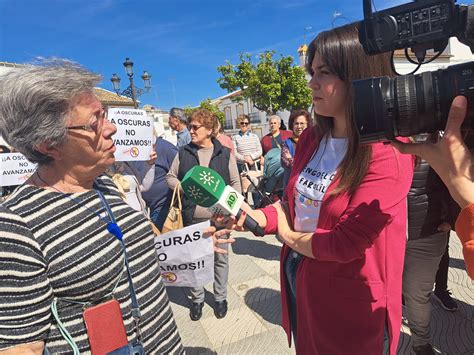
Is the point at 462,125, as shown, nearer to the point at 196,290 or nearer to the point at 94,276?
the point at 94,276

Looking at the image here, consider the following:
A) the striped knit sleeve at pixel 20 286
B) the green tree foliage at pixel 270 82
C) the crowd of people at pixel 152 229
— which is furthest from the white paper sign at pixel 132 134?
the green tree foliage at pixel 270 82

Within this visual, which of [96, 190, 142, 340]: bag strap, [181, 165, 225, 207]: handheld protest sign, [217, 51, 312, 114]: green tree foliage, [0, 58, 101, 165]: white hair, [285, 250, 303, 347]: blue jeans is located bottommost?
[285, 250, 303, 347]: blue jeans

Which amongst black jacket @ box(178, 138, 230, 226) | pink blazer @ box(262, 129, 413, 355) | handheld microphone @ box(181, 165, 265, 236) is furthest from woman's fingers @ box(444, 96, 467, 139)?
black jacket @ box(178, 138, 230, 226)

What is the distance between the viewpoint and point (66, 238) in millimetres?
1069

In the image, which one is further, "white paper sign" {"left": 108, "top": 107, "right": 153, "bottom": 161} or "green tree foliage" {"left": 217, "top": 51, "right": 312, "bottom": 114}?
"green tree foliage" {"left": 217, "top": 51, "right": 312, "bottom": 114}

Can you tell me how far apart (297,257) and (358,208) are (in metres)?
0.54

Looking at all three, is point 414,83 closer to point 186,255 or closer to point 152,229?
point 152,229

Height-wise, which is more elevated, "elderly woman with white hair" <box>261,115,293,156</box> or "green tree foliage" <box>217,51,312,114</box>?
"green tree foliage" <box>217,51,312,114</box>

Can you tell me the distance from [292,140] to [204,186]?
2.87 meters

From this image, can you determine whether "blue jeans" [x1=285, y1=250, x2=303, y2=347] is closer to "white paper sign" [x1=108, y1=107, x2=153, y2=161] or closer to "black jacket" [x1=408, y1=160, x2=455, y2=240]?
"black jacket" [x1=408, y1=160, x2=455, y2=240]

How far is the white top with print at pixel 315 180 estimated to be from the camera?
1.44 m

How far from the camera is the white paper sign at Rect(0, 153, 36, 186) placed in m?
3.51

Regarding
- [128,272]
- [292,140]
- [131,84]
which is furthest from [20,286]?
[131,84]

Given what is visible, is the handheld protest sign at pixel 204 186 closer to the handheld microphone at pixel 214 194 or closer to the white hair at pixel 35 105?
the handheld microphone at pixel 214 194
